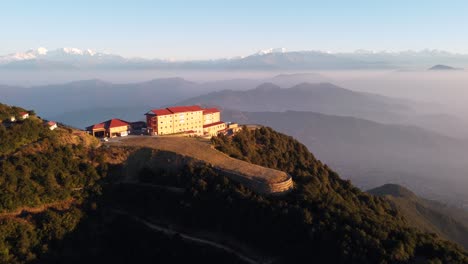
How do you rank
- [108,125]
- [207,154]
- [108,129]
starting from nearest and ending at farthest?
[207,154], [108,129], [108,125]

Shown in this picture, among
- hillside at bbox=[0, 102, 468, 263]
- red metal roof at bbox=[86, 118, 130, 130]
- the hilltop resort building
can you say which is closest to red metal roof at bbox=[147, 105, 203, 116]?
the hilltop resort building

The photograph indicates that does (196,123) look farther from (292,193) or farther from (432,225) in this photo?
(432,225)

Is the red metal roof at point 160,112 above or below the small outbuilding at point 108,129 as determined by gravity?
above

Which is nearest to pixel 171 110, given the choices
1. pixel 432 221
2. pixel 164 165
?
pixel 164 165

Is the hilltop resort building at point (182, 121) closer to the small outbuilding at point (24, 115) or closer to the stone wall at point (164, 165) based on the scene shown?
the stone wall at point (164, 165)

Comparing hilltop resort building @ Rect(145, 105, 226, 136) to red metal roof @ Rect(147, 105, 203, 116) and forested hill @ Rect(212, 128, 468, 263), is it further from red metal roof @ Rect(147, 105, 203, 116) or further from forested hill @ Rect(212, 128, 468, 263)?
forested hill @ Rect(212, 128, 468, 263)

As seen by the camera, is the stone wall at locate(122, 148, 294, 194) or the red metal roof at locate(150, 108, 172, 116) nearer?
the stone wall at locate(122, 148, 294, 194)

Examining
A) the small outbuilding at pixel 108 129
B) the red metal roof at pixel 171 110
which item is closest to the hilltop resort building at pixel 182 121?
the red metal roof at pixel 171 110

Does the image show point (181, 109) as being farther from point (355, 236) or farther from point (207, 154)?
point (355, 236)

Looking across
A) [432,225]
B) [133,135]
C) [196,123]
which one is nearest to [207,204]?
[133,135]
